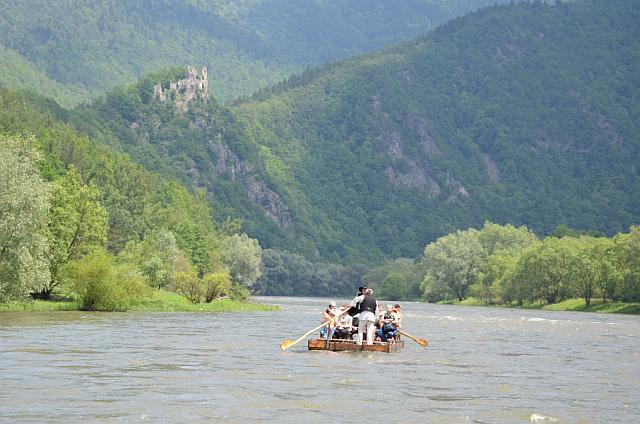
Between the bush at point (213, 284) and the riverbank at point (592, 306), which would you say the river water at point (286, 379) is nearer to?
the bush at point (213, 284)

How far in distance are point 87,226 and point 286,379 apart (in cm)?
6248

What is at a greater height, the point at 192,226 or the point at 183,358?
the point at 192,226

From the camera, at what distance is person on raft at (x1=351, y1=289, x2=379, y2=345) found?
57688 mm

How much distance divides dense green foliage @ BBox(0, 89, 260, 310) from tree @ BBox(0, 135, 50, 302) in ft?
0.23

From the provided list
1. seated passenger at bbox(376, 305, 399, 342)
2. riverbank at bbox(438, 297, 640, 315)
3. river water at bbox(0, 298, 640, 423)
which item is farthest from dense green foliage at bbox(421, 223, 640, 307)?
seated passenger at bbox(376, 305, 399, 342)

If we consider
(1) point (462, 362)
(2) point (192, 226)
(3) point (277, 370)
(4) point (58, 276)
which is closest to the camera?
(3) point (277, 370)

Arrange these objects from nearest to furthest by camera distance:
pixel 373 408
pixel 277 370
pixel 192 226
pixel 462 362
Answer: pixel 373 408 < pixel 277 370 < pixel 462 362 < pixel 192 226

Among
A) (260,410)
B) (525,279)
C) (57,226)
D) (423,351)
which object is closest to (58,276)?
(57,226)

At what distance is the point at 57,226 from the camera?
98.9 metres

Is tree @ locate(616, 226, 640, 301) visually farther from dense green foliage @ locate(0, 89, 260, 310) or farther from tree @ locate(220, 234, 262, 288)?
tree @ locate(220, 234, 262, 288)

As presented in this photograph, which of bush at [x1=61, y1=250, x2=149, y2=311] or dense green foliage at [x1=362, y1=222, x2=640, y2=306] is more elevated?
dense green foliage at [x1=362, y1=222, x2=640, y2=306]

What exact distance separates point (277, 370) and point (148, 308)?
190 feet

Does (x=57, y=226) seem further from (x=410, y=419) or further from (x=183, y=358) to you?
(x=410, y=419)

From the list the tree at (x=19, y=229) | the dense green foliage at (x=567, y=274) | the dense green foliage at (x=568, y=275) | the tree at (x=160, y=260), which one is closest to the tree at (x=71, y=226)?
the tree at (x=19, y=229)
